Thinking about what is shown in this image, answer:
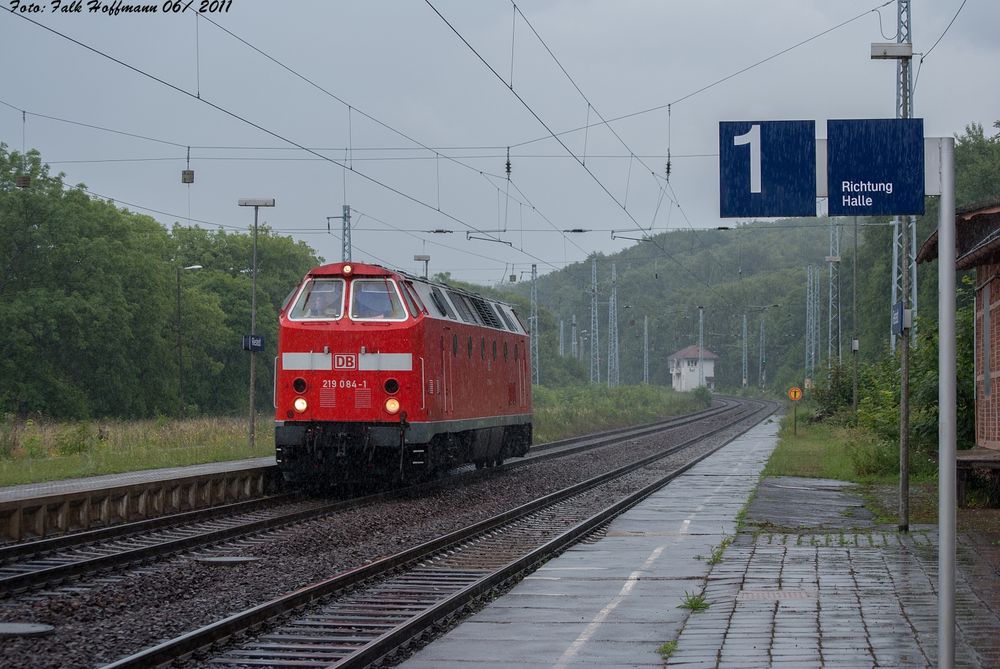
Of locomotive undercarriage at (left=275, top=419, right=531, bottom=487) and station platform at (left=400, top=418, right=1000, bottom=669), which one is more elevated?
locomotive undercarriage at (left=275, top=419, right=531, bottom=487)

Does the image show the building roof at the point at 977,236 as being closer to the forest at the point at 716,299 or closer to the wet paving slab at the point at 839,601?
the wet paving slab at the point at 839,601

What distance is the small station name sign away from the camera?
Answer: 8.52m

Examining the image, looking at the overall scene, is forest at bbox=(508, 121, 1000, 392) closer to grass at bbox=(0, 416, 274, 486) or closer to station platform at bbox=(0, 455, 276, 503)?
grass at bbox=(0, 416, 274, 486)

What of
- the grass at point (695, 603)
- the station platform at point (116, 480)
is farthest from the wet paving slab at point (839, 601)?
the station platform at point (116, 480)

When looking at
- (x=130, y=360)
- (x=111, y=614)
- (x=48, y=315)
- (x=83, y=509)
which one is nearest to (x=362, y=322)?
(x=83, y=509)

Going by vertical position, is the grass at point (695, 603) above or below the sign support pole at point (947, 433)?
below

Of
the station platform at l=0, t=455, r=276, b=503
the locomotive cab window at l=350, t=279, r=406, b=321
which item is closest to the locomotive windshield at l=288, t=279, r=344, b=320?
the locomotive cab window at l=350, t=279, r=406, b=321

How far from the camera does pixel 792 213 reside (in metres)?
10.1

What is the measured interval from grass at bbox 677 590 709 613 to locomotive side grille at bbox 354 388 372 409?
34.2 ft

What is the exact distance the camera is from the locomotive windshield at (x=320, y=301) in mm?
21141

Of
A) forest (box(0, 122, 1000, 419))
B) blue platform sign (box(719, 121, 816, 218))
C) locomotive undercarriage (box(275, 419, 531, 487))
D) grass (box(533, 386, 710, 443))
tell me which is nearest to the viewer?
blue platform sign (box(719, 121, 816, 218))

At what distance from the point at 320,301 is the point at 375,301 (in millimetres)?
988

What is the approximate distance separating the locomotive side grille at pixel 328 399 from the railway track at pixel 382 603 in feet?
12.1

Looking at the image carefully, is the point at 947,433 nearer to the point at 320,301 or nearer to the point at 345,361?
the point at 345,361
